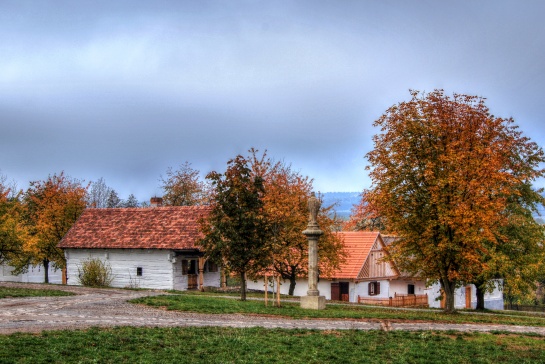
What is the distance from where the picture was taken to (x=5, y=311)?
2181 centimetres

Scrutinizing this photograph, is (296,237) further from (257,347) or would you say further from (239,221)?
(257,347)

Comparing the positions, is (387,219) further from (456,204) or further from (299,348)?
(299,348)

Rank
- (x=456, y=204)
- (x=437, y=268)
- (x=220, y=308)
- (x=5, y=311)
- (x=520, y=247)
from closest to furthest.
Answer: (x=5, y=311) < (x=220, y=308) < (x=456, y=204) < (x=437, y=268) < (x=520, y=247)

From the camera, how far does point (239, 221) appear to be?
29.0m

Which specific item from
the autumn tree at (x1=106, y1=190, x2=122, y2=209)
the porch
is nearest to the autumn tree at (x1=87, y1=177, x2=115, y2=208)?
the autumn tree at (x1=106, y1=190, x2=122, y2=209)

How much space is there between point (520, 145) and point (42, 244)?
3547 centimetres

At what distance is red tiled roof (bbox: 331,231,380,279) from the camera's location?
1971 inches

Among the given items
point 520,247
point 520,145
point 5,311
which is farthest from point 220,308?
point 520,145

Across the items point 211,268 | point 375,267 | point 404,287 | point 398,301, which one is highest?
point 211,268

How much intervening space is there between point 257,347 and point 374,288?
39.6m

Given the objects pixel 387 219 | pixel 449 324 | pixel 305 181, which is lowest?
pixel 449 324

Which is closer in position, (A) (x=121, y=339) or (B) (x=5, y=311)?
(A) (x=121, y=339)

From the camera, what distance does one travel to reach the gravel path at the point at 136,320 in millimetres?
18859

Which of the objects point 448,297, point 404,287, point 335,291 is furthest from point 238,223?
point 404,287
